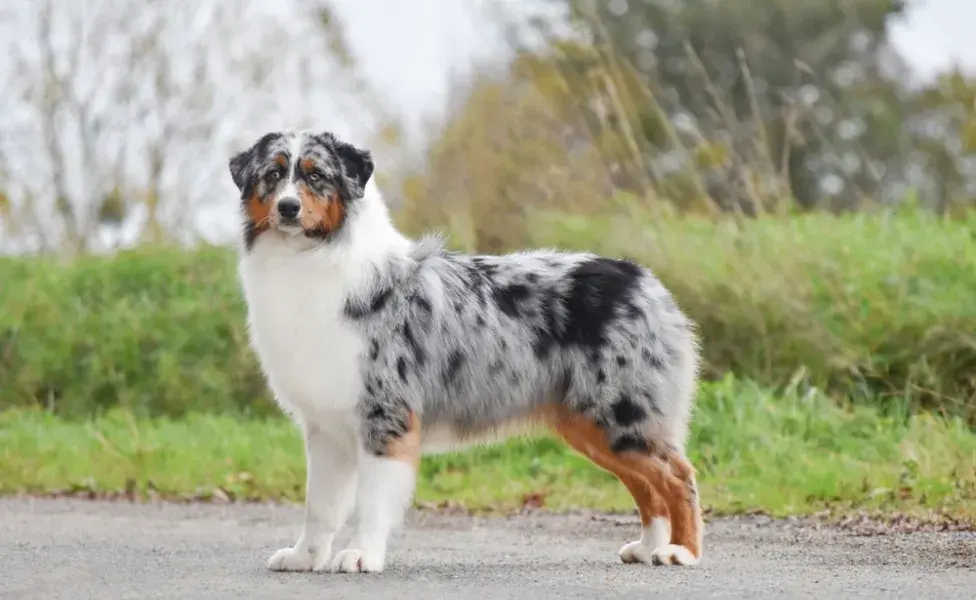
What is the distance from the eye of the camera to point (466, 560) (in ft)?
22.1

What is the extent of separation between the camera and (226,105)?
792 inches

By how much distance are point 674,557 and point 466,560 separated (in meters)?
1.02

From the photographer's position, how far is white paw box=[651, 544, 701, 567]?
20.7 feet

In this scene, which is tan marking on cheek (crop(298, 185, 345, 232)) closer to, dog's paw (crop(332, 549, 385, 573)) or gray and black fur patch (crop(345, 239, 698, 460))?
gray and black fur patch (crop(345, 239, 698, 460))

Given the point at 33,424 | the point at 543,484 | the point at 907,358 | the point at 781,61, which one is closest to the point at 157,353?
the point at 33,424

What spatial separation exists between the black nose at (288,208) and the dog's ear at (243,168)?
38 cm

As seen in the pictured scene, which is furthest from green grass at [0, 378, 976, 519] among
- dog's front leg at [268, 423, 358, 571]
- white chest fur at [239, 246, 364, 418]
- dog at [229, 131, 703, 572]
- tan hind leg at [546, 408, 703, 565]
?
white chest fur at [239, 246, 364, 418]

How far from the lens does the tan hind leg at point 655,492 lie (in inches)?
252

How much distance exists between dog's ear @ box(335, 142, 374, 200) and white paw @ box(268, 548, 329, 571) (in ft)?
5.15

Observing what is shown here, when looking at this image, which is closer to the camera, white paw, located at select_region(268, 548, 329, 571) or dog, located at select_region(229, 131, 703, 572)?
dog, located at select_region(229, 131, 703, 572)

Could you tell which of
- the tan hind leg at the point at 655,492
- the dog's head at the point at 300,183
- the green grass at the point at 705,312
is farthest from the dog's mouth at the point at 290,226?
the green grass at the point at 705,312

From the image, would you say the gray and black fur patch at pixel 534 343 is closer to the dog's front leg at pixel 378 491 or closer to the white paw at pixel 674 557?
the dog's front leg at pixel 378 491

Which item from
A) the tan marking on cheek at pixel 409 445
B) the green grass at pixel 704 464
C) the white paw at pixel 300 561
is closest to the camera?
the tan marking on cheek at pixel 409 445

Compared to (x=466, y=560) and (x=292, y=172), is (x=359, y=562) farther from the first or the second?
(x=292, y=172)
